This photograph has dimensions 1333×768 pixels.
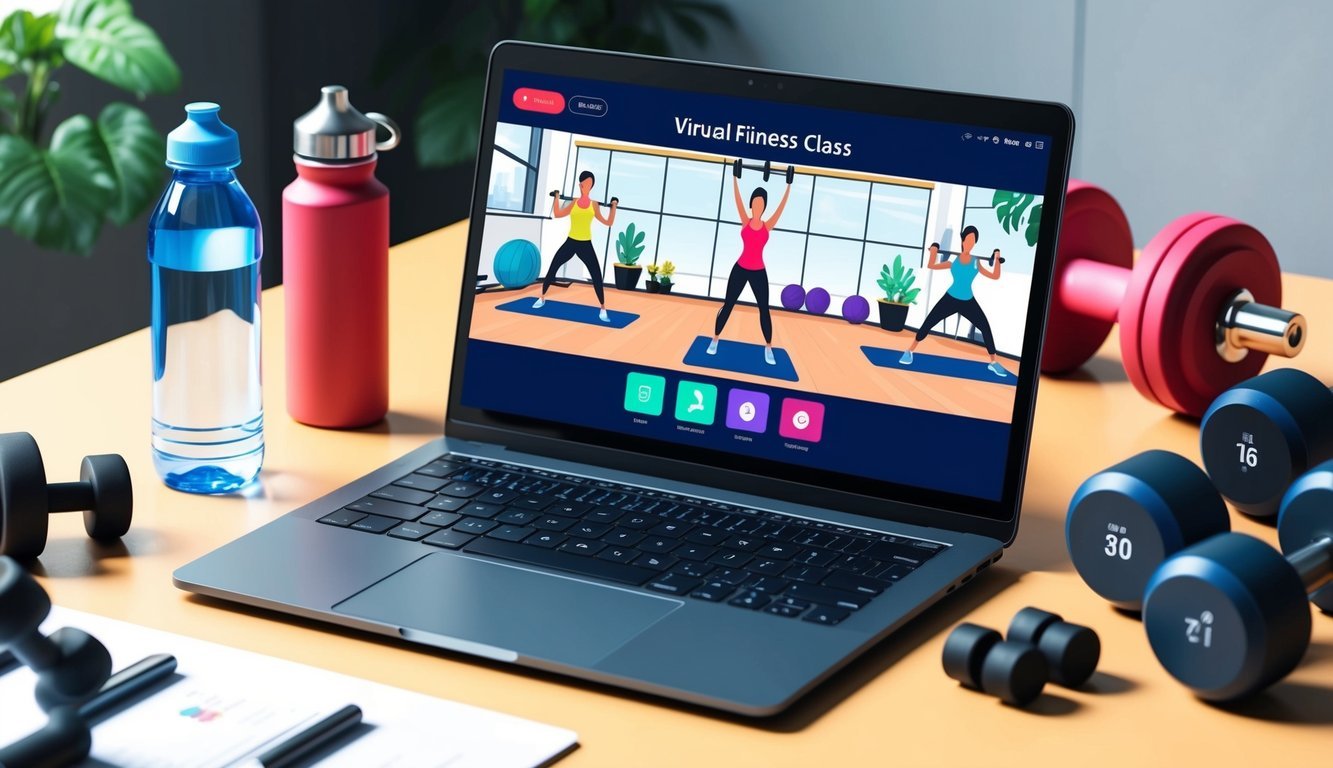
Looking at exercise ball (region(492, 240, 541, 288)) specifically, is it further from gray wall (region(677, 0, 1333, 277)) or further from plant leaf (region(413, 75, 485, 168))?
plant leaf (region(413, 75, 485, 168))

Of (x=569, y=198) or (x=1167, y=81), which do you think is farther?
(x=1167, y=81)

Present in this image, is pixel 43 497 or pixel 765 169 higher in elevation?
pixel 765 169

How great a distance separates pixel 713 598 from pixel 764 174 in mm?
344

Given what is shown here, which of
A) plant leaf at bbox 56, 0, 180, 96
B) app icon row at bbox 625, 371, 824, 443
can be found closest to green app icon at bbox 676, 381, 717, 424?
app icon row at bbox 625, 371, 824, 443

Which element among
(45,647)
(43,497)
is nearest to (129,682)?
(45,647)

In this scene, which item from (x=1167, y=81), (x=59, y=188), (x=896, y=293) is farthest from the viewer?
(x=1167, y=81)

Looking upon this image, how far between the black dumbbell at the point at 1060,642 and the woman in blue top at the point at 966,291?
234mm

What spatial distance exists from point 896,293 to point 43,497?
587 millimetres

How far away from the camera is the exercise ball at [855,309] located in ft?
3.59

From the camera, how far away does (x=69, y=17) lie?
297cm

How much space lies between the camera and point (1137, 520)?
91 cm

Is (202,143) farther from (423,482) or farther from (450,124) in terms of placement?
(450,124)

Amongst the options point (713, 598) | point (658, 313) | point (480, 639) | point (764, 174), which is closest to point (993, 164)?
point (764, 174)

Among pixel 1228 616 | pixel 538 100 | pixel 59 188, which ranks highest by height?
pixel 538 100
